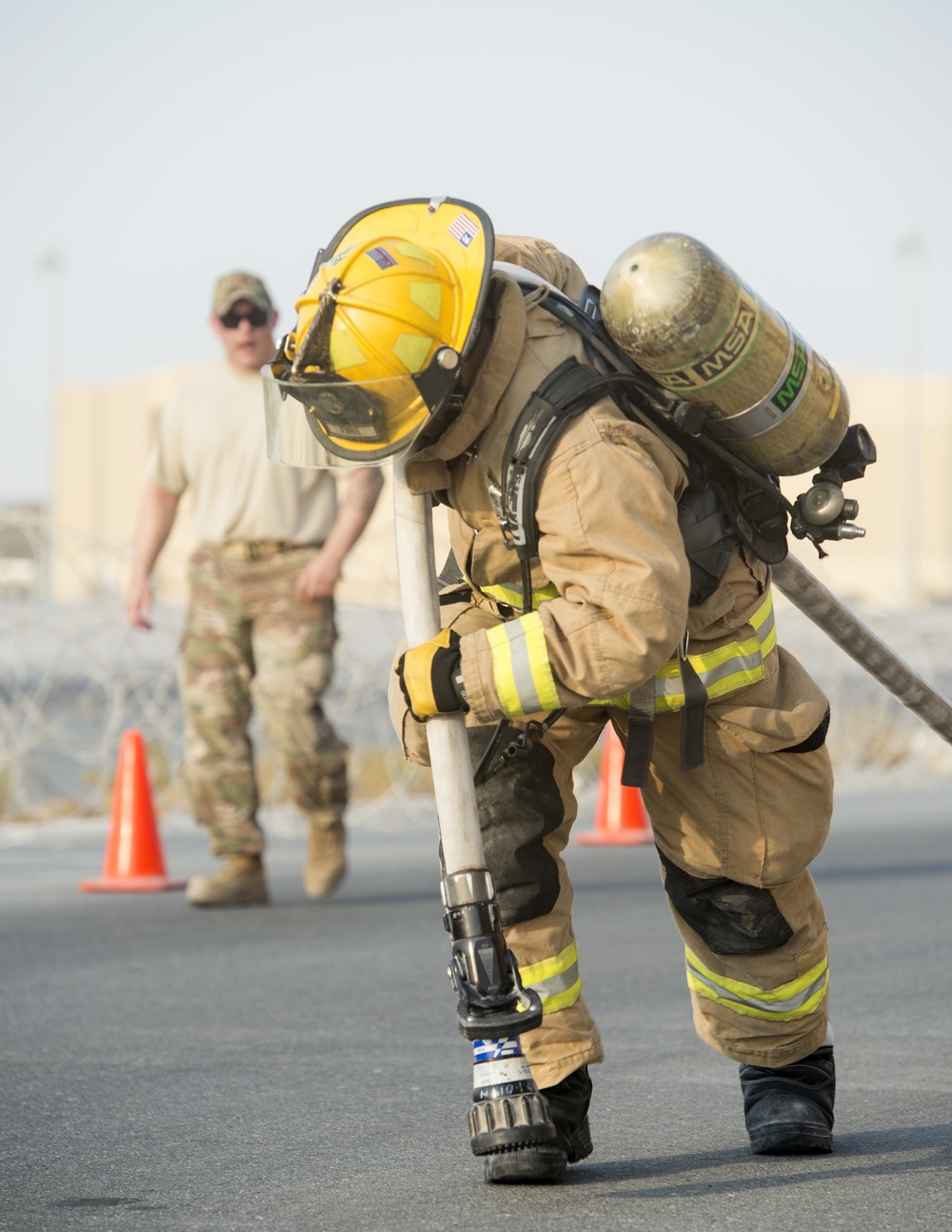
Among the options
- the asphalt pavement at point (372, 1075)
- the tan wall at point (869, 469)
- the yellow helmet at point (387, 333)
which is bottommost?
the tan wall at point (869, 469)

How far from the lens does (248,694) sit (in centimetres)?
735

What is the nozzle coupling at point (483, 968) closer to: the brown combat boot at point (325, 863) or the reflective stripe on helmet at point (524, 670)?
the reflective stripe on helmet at point (524, 670)

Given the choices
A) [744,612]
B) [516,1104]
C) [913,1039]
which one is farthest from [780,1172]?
[913,1039]

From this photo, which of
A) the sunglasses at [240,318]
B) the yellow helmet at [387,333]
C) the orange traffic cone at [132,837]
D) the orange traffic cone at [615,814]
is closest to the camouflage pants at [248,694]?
the orange traffic cone at [132,837]

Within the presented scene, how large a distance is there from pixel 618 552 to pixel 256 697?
4338 mm

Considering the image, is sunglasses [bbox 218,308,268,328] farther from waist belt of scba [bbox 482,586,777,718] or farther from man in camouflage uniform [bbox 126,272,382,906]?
waist belt of scba [bbox 482,586,777,718]

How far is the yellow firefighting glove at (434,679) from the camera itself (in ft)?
10.7

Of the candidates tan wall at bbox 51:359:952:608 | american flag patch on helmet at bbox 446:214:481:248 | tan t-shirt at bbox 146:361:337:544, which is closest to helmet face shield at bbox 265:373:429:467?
american flag patch on helmet at bbox 446:214:481:248

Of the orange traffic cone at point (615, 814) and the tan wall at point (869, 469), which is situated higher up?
the orange traffic cone at point (615, 814)

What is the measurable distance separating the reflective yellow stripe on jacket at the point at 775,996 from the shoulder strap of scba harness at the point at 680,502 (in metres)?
0.49

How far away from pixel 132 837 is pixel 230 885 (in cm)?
83

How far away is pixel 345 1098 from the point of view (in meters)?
4.25

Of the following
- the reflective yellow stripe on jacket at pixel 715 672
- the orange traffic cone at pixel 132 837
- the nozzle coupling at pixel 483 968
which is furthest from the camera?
the orange traffic cone at pixel 132 837

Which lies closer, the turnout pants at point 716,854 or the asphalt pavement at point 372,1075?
the asphalt pavement at point 372,1075
